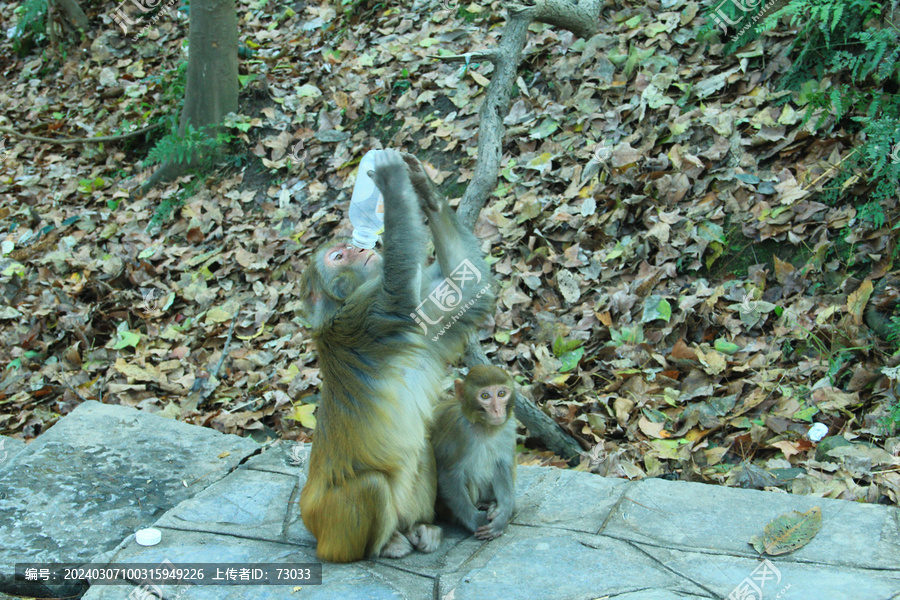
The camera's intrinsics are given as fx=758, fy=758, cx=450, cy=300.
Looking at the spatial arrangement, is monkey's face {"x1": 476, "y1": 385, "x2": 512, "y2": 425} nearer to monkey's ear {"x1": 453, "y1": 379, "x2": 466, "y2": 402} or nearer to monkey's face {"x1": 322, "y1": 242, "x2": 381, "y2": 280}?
monkey's ear {"x1": 453, "y1": 379, "x2": 466, "y2": 402}

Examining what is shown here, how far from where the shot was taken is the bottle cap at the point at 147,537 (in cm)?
366

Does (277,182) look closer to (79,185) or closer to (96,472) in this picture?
(79,185)

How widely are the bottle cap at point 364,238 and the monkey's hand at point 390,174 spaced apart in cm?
57

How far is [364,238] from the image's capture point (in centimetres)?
392

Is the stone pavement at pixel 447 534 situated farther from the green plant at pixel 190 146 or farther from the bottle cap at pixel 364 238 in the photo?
the green plant at pixel 190 146

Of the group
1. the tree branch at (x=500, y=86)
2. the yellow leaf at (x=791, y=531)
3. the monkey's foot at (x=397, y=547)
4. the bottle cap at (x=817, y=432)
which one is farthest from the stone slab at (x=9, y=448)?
the bottle cap at (x=817, y=432)

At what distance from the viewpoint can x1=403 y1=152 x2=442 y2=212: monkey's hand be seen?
354cm

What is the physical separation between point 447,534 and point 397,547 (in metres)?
0.34

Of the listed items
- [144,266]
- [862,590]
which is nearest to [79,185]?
[144,266]

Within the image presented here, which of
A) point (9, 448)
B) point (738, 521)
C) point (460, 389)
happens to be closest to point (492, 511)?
point (460, 389)

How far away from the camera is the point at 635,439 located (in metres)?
4.73

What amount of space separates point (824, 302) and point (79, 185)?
29.5 feet

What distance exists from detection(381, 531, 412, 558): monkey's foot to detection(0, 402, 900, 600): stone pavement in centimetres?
4

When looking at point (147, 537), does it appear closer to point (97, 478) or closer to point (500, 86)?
point (97, 478)
